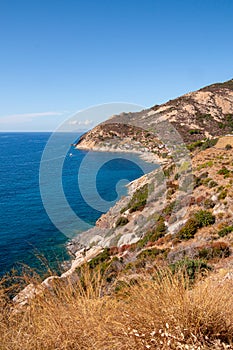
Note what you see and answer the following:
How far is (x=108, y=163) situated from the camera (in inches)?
2192

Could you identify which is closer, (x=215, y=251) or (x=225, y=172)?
(x=215, y=251)

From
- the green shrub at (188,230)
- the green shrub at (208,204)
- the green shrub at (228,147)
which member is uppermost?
the green shrub at (228,147)

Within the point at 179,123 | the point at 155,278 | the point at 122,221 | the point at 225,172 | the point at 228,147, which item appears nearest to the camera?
the point at 155,278

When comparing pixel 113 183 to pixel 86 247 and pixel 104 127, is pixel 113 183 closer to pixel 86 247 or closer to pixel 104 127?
pixel 86 247

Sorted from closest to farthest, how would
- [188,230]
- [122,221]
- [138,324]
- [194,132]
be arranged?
[138,324], [188,230], [122,221], [194,132]

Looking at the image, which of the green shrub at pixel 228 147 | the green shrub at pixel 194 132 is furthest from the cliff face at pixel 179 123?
the green shrub at pixel 228 147

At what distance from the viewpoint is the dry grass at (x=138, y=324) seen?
2.12 metres

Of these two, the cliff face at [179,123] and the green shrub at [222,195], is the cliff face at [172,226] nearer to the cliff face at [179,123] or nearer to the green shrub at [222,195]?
the green shrub at [222,195]

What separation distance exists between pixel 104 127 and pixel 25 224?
6300cm

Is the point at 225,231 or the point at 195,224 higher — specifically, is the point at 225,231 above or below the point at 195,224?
above

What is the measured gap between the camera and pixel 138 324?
7.41 ft

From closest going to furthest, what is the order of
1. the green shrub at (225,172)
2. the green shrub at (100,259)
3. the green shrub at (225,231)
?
1. the green shrub at (225,231)
2. the green shrub at (100,259)
3. the green shrub at (225,172)

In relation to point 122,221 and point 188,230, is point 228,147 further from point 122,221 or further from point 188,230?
point 188,230

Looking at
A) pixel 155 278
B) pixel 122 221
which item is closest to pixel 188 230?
pixel 122 221
